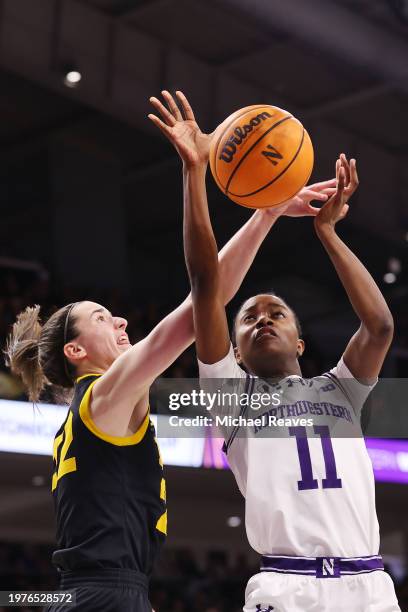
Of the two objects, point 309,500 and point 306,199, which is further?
point 306,199

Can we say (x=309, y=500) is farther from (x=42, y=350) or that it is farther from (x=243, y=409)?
(x=42, y=350)

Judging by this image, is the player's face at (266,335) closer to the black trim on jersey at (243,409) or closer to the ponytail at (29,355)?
the black trim on jersey at (243,409)

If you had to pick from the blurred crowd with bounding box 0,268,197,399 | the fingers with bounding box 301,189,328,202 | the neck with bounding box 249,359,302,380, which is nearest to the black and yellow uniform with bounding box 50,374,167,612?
the neck with bounding box 249,359,302,380

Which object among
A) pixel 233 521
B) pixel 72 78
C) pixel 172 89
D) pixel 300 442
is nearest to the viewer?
pixel 300 442

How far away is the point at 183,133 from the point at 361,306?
91cm

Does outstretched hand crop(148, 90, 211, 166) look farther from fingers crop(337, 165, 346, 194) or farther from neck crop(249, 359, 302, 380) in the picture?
neck crop(249, 359, 302, 380)

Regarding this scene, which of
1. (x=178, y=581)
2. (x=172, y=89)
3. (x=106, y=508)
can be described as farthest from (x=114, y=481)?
(x=172, y=89)

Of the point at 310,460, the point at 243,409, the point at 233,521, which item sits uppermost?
the point at 233,521

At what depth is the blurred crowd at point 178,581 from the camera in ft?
37.6

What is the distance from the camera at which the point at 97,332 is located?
3.33 meters

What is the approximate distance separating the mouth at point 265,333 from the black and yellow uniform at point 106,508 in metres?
0.64

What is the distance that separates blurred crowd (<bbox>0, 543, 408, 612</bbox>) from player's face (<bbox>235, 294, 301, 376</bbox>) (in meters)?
7.72

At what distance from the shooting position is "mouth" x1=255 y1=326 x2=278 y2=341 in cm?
356

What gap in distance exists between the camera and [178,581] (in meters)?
12.8
